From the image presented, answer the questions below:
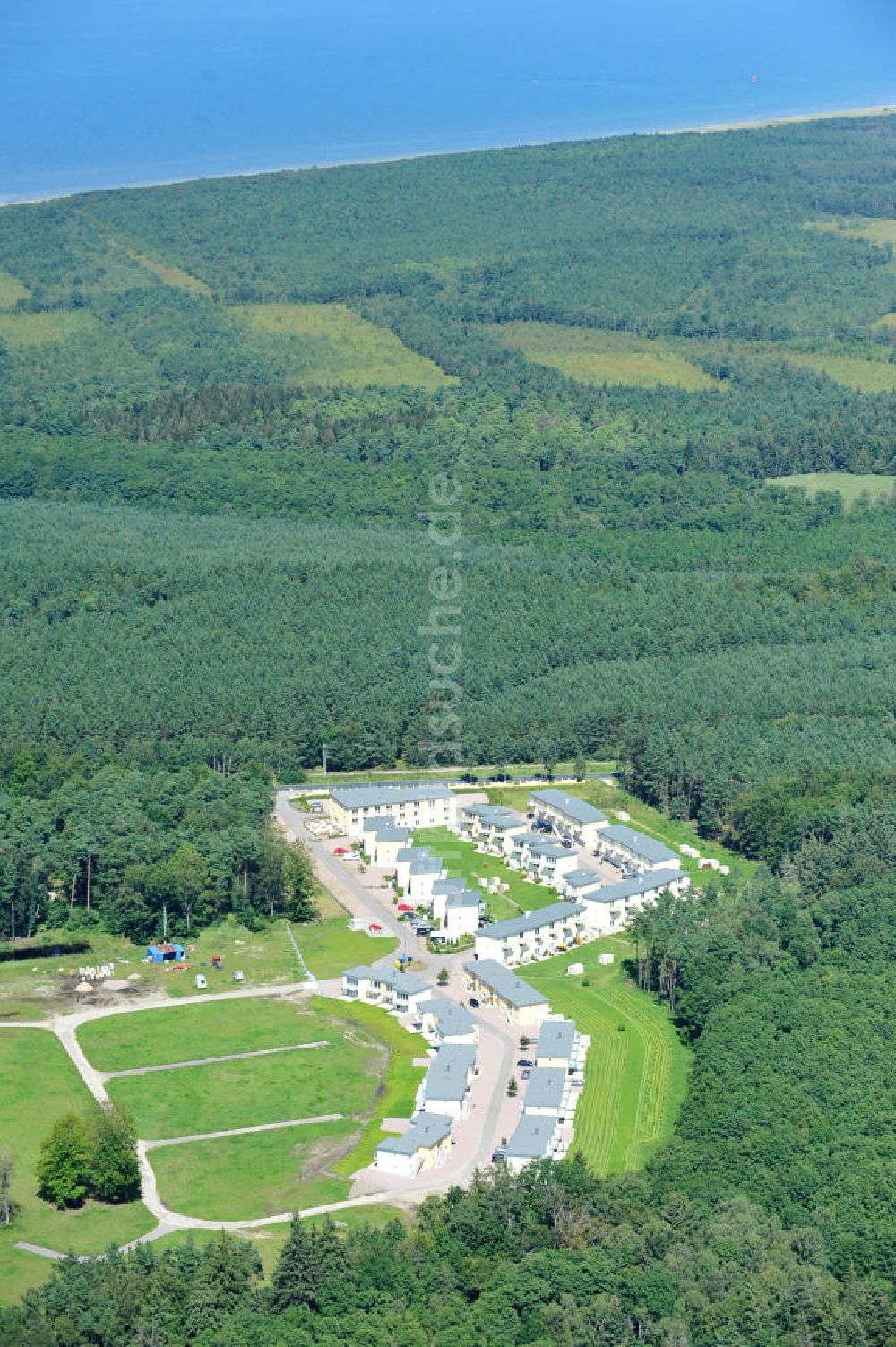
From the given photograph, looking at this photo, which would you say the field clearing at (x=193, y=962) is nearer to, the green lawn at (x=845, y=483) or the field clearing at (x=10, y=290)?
the green lawn at (x=845, y=483)

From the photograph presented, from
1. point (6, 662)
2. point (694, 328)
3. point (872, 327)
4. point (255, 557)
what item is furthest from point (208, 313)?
point (6, 662)

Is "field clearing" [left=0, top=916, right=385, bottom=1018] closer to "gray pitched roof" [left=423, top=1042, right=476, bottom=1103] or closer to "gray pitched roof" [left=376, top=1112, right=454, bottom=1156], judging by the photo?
"gray pitched roof" [left=423, top=1042, right=476, bottom=1103]

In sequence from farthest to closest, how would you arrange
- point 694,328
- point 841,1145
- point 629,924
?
point 694,328 < point 629,924 < point 841,1145

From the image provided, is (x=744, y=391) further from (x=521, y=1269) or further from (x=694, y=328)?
(x=521, y=1269)

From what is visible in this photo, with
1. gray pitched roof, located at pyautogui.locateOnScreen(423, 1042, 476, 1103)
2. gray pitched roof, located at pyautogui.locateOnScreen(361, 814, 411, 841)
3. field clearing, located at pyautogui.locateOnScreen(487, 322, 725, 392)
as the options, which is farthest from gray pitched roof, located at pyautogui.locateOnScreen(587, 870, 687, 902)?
field clearing, located at pyautogui.locateOnScreen(487, 322, 725, 392)

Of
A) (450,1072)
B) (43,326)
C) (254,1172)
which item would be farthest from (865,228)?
(254,1172)

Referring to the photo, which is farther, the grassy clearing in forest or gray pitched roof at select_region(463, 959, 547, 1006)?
the grassy clearing in forest

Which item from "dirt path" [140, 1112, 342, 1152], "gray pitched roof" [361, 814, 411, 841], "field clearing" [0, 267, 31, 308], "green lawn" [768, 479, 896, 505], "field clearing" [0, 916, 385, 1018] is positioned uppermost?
"field clearing" [0, 267, 31, 308]

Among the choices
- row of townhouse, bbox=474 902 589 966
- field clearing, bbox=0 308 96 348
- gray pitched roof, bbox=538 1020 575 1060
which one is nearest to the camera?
gray pitched roof, bbox=538 1020 575 1060
